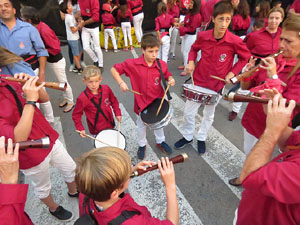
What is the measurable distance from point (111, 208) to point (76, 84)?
5.42 metres

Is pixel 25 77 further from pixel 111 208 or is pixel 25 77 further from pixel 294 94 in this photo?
pixel 294 94

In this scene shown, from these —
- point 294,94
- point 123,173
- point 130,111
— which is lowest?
point 130,111

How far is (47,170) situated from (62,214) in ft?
2.62

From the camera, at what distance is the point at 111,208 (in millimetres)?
1320

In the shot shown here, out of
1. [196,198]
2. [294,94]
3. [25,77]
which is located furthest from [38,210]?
[294,94]

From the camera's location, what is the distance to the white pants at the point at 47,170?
7.55 ft

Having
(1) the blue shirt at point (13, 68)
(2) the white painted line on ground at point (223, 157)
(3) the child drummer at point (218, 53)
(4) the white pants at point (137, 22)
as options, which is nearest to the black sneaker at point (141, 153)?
(2) the white painted line on ground at point (223, 157)

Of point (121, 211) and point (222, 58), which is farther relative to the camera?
point (222, 58)

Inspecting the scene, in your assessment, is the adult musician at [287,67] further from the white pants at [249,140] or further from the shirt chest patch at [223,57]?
the shirt chest patch at [223,57]

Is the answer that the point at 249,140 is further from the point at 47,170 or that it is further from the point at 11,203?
the point at 11,203

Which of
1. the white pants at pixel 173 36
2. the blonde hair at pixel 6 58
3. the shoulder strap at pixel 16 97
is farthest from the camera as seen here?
A: the white pants at pixel 173 36

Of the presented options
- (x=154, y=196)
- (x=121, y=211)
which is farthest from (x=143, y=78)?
(x=121, y=211)

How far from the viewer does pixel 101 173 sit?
126 centimetres

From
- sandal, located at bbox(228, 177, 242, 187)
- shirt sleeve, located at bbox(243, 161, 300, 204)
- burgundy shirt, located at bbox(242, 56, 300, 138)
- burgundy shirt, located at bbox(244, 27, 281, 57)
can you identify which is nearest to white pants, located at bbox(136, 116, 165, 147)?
sandal, located at bbox(228, 177, 242, 187)
